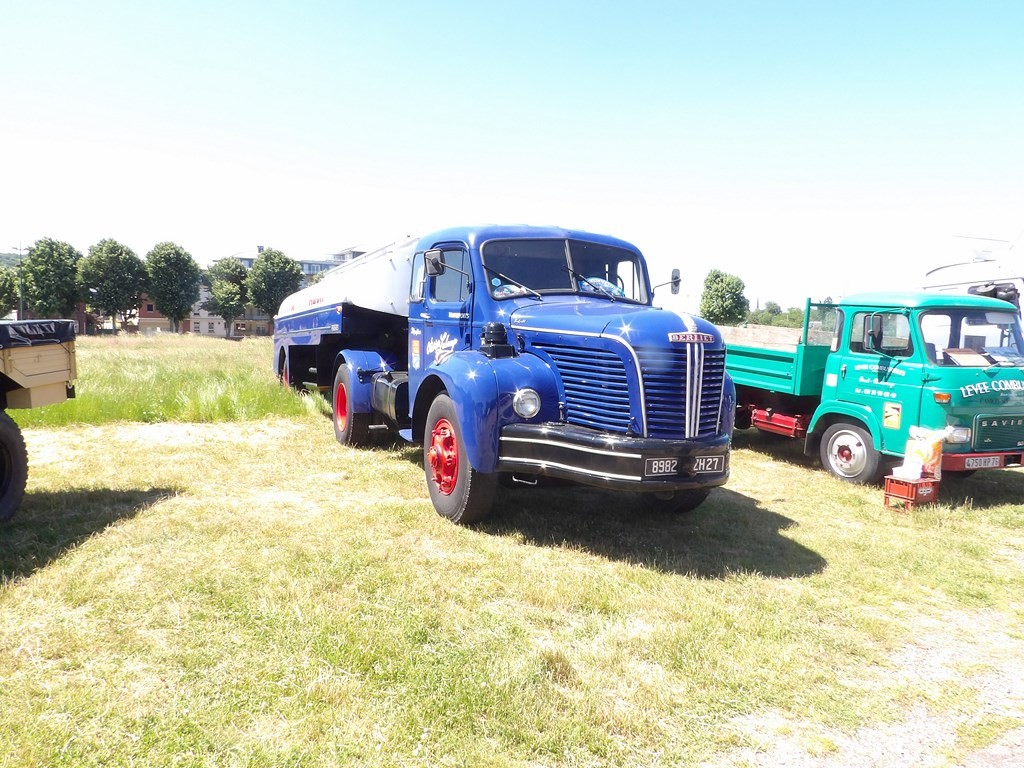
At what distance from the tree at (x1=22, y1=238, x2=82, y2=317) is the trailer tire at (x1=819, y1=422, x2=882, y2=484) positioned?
57.0 m

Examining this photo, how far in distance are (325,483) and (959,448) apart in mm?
6502

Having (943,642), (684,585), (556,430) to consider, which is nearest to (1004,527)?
(943,642)

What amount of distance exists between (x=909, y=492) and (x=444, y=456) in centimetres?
451

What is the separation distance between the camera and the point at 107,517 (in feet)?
17.0

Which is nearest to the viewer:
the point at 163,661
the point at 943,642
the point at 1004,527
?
the point at 163,661

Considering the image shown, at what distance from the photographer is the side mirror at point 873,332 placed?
7102mm

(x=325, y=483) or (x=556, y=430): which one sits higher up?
(x=556, y=430)

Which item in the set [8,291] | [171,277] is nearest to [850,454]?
[171,277]

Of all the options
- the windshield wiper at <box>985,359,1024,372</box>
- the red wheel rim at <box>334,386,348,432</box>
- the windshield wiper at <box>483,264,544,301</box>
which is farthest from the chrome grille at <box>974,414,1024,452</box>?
the red wheel rim at <box>334,386,348,432</box>

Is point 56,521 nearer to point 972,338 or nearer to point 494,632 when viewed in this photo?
point 494,632

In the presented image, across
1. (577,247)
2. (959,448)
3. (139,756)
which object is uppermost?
(577,247)

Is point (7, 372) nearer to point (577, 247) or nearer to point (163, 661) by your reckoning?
point (163, 661)

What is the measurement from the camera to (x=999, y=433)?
6.70 m

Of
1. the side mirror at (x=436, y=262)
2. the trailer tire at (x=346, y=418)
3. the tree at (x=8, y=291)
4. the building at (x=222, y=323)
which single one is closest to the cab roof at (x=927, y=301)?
the side mirror at (x=436, y=262)
